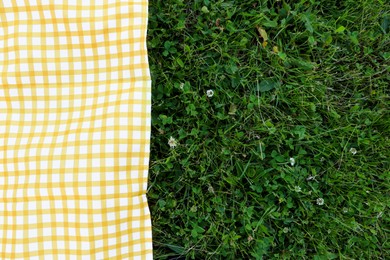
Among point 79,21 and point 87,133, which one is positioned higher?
Answer: point 79,21

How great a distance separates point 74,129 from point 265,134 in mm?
668

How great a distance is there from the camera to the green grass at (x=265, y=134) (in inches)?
55.1

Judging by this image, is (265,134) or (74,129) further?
(265,134)

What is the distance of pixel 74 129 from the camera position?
119 centimetres

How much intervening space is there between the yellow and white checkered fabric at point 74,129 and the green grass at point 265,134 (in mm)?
230

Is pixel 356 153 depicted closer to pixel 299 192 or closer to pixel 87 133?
pixel 299 192

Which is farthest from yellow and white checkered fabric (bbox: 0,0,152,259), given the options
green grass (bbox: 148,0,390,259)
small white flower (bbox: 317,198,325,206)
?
small white flower (bbox: 317,198,325,206)

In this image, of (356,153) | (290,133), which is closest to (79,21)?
(290,133)

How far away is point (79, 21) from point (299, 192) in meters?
0.95

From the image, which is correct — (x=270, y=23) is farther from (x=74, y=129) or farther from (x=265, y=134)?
(x=74, y=129)

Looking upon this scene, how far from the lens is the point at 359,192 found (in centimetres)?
144

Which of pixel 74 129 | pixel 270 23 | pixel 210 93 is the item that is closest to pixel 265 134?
pixel 210 93

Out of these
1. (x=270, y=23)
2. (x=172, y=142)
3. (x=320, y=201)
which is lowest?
(x=320, y=201)

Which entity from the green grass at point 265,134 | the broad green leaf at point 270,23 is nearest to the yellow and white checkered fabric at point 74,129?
the green grass at point 265,134
